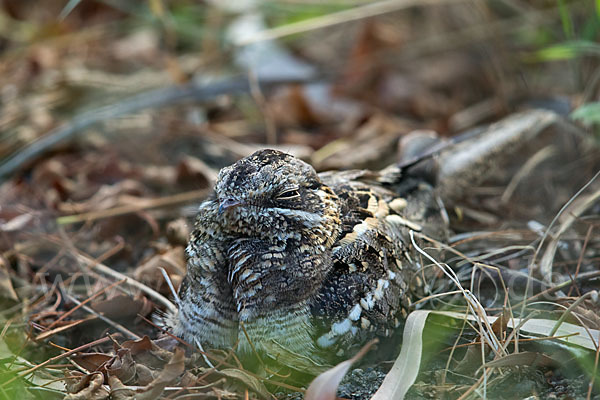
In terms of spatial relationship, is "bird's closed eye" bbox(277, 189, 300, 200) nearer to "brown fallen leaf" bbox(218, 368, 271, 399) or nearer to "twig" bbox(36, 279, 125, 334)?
"brown fallen leaf" bbox(218, 368, 271, 399)

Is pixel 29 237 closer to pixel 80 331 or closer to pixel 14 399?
pixel 80 331

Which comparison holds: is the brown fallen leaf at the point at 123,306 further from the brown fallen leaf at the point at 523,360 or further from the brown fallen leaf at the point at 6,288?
the brown fallen leaf at the point at 523,360

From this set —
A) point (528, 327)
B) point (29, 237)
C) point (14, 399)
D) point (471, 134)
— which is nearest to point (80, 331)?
point (14, 399)

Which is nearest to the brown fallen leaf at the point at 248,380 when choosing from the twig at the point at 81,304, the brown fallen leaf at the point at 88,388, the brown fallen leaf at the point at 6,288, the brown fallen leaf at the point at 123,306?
the brown fallen leaf at the point at 88,388

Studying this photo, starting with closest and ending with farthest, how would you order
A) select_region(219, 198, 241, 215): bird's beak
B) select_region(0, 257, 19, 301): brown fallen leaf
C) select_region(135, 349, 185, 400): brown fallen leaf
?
select_region(135, 349, 185, 400): brown fallen leaf → select_region(219, 198, 241, 215): bird's beak → select_region(0, 257, 19, 301): brown fallen leaf

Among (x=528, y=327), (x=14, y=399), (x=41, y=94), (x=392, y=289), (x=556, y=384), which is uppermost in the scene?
(x=41, y=94)

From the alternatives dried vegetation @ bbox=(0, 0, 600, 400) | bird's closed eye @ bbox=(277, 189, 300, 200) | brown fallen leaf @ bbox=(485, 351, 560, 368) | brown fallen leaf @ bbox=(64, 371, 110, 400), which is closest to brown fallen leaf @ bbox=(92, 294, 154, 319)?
dried vegetation @ bbox=(0, 0, 600, 400)

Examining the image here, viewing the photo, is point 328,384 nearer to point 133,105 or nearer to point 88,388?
point 88,388
